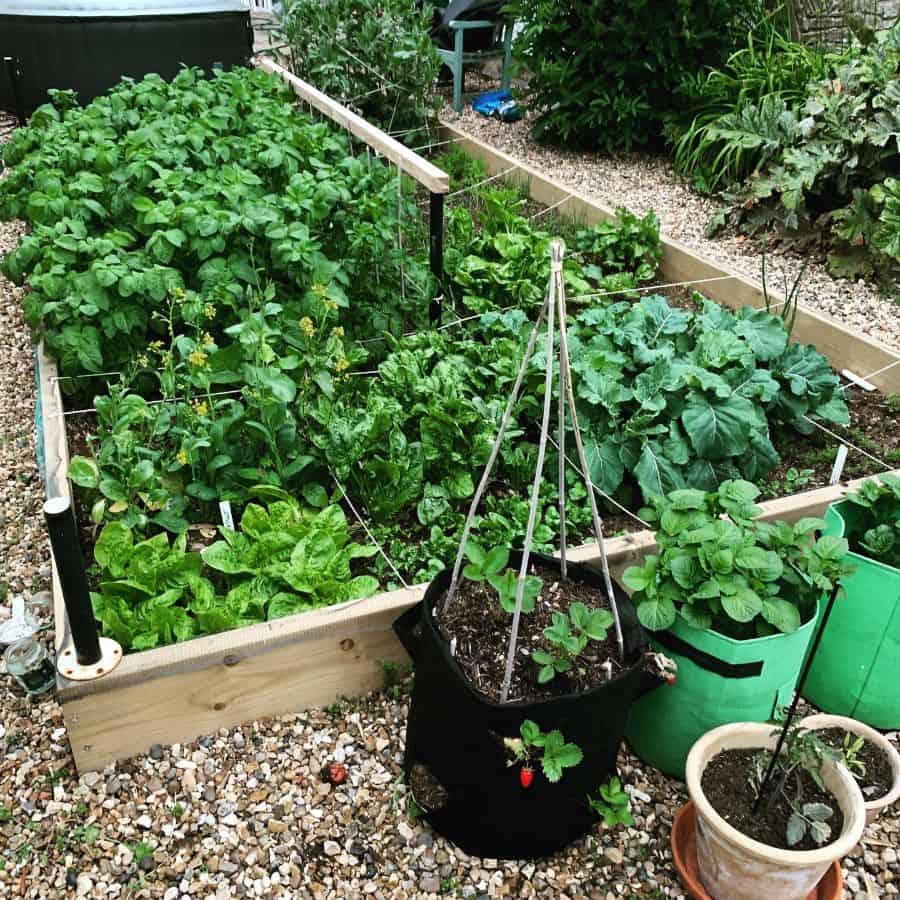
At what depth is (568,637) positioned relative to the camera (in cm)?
183

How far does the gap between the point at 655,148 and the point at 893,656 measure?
16.4 feet

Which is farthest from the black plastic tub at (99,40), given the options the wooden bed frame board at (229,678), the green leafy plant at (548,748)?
the green leafy plant at (548,748)

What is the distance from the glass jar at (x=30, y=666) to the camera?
2318 millimetres

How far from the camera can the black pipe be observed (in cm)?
167

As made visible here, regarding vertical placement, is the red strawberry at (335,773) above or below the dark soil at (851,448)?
below

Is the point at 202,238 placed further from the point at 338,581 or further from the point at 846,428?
the point at 846,428

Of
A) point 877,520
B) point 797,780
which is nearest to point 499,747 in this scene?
point 797,780

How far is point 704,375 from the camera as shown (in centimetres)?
282

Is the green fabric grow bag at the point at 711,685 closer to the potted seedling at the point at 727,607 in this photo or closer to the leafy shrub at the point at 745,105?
the potted seedling at the point at 727,607

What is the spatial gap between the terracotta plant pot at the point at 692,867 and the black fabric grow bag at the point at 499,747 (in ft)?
0.64

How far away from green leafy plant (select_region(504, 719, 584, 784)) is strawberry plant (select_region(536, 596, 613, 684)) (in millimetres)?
106

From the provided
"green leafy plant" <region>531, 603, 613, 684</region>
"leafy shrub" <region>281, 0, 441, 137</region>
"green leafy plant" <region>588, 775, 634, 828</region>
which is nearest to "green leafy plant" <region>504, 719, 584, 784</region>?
"green leafy plant" <region>531, 603, 613, 684</region>

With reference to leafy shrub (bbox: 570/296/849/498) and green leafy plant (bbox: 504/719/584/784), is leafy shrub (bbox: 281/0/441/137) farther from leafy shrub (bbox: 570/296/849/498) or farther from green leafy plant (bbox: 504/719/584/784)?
green leafy plant (bbox: 504/719/584/784)

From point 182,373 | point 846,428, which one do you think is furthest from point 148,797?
point 846,428
